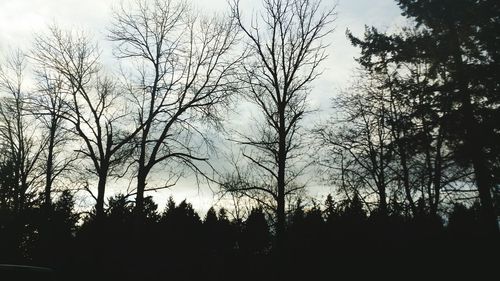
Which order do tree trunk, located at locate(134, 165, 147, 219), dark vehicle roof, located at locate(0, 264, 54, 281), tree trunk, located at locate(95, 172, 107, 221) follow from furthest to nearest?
tree trunk, located at locate(95, 172, 107, 221)
tree trunk, located at locate(134, 165, 147, 219)
dark vehicle roof, located at locate(0, 264, 54, 281)

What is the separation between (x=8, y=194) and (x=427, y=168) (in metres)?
26.1

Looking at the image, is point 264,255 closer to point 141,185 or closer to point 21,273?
point 141,185

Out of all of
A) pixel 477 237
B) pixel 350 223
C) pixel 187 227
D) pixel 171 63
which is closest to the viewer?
pixel 477 237

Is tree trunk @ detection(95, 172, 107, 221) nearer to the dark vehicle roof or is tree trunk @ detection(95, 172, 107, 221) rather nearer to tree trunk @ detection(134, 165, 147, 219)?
tree trunk @ detection(134, 165, 147, 219)

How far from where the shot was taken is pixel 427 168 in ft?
58.4

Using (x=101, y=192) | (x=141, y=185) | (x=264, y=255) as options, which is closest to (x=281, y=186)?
(x=264, y=255)

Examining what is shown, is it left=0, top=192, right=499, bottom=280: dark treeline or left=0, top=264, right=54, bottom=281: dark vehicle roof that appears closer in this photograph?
left=0, top=264, right=54, bottom=281: dark vehicle roof

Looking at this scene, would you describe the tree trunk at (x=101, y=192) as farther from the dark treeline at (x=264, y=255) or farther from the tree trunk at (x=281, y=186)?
the tree trunk at (x=281, y=186)

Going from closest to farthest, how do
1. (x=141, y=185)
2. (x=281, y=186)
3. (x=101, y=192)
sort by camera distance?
(x=281, y=186)
(x=141, y=185)
(x=101, y=192)

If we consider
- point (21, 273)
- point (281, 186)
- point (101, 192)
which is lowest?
point (21, 273)

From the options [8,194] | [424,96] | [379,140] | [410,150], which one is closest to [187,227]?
[410,150]

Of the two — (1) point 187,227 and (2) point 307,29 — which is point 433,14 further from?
(1) point 187,227

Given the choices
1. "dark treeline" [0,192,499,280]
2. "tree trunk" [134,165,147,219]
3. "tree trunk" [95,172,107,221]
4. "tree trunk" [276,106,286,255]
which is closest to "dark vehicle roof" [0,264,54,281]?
"dark treeline" [0,192,499,280]

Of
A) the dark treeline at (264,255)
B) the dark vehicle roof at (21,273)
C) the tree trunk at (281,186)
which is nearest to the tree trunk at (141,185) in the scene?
the dark treeline at (264,255)
